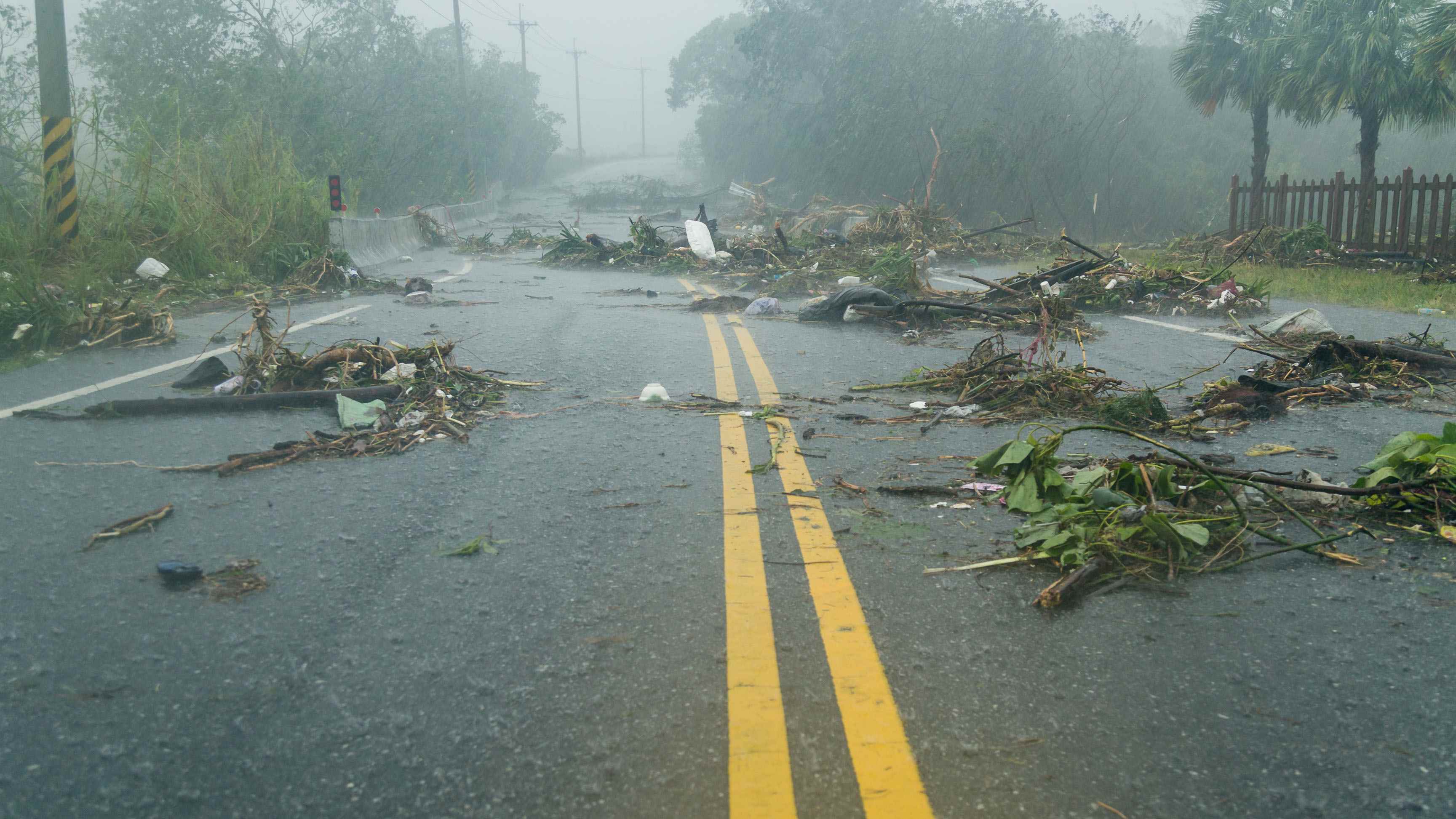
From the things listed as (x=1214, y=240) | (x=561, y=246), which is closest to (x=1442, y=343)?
(x=1214, y=240)

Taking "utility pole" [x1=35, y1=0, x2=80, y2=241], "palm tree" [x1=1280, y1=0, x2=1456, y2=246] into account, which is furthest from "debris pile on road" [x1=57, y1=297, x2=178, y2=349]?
"palm tree" [x1=1280, y1=0, x2=1456, y2=246]

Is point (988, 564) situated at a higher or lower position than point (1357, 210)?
lower

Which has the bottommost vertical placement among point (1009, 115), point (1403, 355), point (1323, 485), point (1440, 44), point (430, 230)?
point (1323, 485)

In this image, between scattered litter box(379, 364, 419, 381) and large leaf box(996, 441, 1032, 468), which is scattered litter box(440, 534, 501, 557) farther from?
scattered litter box(379, 364, 419, 381)

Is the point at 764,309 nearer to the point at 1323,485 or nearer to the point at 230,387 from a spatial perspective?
the point at 230,387

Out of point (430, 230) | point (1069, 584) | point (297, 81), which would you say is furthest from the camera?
point (297, 81)

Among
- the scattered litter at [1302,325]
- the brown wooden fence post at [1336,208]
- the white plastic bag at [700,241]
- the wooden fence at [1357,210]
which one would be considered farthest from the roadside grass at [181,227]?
the brown wooden fence post at [1336,208]

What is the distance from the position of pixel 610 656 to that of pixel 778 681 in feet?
1.71

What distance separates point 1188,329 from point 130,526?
936 cm

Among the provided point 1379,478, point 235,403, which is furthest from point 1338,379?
point 235,403

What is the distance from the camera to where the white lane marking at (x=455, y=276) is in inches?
609

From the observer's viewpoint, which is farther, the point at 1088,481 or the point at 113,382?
the point at 113,382

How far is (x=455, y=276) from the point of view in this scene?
16.5 metres

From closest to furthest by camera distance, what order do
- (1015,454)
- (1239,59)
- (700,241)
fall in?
(1015,454)
(700,241)
(1239,59)
